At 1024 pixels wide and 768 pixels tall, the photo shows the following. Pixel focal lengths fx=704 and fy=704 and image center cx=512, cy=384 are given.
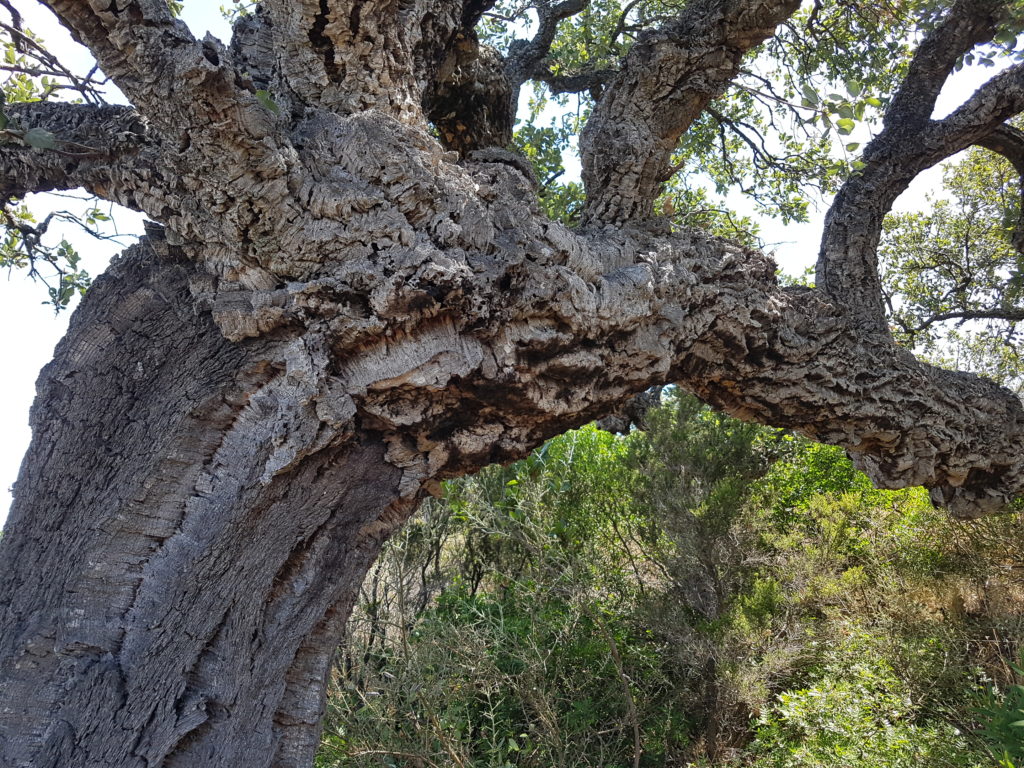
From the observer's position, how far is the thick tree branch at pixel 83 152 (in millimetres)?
2287

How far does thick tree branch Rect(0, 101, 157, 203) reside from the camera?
7.50 ft

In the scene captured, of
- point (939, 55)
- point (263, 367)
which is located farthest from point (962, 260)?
point (263, 367)

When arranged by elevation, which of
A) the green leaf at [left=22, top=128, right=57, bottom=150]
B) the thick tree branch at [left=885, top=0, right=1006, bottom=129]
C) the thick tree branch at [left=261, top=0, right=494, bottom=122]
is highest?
the thick tree branch at [left=885, top=0, right=1006, bottom=129]

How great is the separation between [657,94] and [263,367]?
6.96ft

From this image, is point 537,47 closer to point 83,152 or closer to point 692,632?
point 83,152

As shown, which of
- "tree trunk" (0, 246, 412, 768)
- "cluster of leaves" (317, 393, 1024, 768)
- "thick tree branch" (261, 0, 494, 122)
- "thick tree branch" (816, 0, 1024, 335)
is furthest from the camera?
"cluster of leaves" (317, 393, 1024, 768)

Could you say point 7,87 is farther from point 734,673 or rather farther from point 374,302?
point 734,673

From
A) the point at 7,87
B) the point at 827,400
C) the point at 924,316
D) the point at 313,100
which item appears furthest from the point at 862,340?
the point at 924,316

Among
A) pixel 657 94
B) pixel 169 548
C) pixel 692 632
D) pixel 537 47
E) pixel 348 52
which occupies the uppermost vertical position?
pixel 537 47

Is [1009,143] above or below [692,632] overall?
above

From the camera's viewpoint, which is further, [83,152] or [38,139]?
[83,152]

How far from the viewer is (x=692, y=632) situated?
16.2ft

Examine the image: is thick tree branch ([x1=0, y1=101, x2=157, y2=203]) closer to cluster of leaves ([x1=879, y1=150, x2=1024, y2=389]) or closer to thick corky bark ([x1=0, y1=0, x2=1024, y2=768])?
thick corky bark ([x1=0, y1=0, x2=1024, y2=768])

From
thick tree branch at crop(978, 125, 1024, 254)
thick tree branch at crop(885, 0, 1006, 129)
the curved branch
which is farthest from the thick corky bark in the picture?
thick tree branch at crop(978, 125, 1024, 254)
